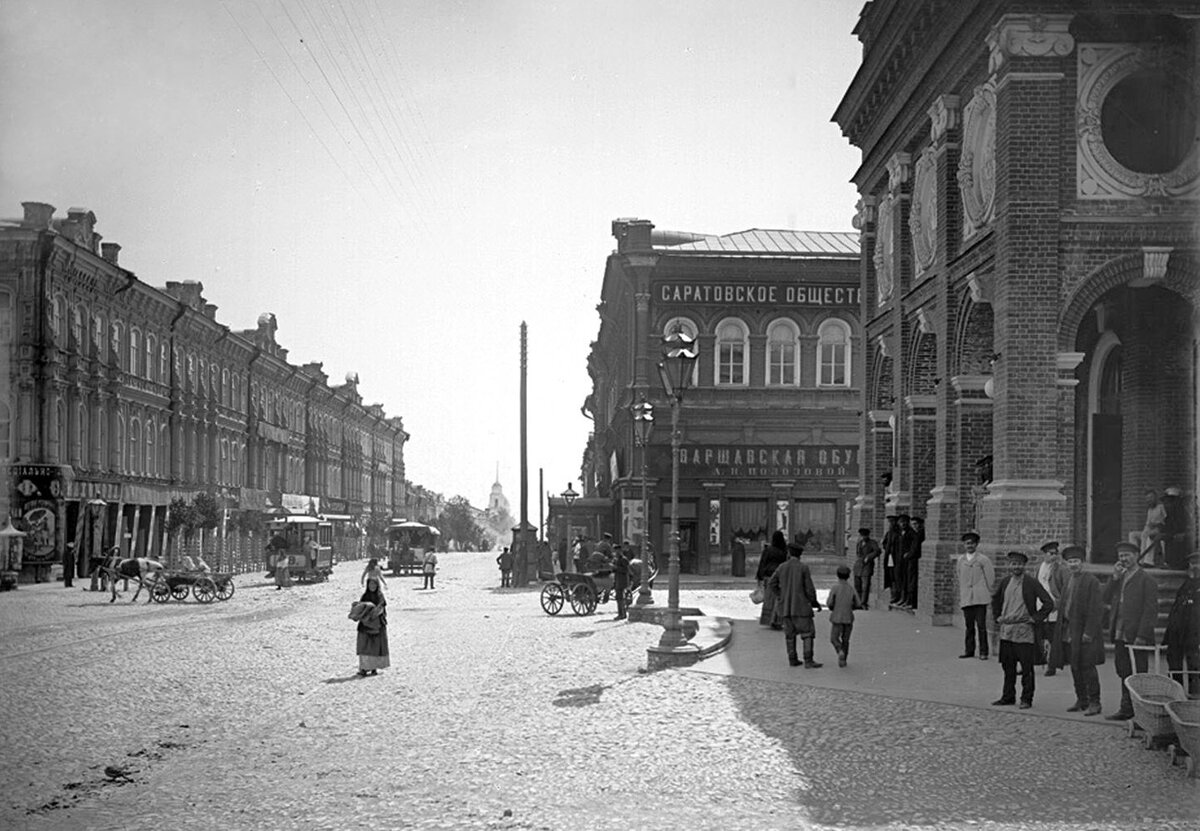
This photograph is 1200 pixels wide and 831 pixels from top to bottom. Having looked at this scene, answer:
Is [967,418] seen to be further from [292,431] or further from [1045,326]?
[292,431]

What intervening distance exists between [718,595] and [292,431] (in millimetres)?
36631

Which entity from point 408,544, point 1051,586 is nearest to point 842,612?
point 1051,586

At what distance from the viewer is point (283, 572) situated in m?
40.2

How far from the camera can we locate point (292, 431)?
63.7 m

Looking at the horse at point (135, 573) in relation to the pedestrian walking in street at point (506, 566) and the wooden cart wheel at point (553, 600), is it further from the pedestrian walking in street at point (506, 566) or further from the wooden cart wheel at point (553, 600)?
the pedestrian walking in street at point (506, 566)

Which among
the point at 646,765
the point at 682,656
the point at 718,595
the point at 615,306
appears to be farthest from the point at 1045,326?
the point at 615,306

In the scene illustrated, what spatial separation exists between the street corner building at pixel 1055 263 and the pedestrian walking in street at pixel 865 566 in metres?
3.53

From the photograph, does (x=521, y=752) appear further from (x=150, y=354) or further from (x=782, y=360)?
(x=150, y=354)

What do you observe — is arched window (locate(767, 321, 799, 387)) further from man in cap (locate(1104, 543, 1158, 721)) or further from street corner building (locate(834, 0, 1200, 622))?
man in cap (locate(1104, 543, 1158, 721))

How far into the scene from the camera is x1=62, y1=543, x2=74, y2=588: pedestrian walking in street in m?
33.4

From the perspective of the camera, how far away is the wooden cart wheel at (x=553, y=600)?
85.7ft

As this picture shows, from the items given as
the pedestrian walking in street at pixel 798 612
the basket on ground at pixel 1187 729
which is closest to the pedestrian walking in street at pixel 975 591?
the pedestrian walking in street at pixel 798 612

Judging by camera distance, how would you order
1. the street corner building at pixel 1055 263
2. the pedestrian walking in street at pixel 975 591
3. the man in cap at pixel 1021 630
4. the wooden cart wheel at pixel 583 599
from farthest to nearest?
the wooden cart wheel at pixel 583 599 < the street corner building at pixel 1055 263 < the pedestrian walking in street at pixel 975 591 < the man in cap at pixel 1021 630

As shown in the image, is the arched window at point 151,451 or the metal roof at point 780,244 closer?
the arched window at point 151,451
